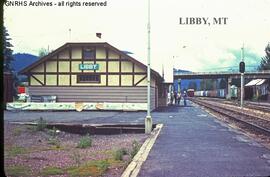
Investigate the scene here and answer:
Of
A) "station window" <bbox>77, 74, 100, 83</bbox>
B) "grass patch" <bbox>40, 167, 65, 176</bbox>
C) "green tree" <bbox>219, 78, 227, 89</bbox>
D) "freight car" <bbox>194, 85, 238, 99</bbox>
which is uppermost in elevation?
"green tree" <bbox>219, 78, 227, 89</bbox>

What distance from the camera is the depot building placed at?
3841 centimetres

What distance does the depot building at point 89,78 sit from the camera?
3841 centimetres

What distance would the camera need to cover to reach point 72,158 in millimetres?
10953

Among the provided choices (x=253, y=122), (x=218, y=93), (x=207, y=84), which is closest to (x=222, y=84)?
(x=218, y=93)

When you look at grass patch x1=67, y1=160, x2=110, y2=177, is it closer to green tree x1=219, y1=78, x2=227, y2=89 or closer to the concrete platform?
the concrete platform

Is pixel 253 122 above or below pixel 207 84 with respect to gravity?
below

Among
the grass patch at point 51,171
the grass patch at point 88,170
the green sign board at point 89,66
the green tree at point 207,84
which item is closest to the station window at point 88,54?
the green sign board at point 89,66

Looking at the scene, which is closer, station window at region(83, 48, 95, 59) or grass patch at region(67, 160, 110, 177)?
grass patch at region(67, 160, 110, 177)

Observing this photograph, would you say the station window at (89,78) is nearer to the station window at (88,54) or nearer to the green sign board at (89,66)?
the green sign board at (89,66)

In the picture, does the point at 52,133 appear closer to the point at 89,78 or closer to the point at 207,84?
the point at 89,78

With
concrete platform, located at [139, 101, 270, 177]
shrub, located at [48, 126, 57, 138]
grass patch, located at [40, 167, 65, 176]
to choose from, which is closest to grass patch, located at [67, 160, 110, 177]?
grass patch, located at [40, 167, 65, 176]

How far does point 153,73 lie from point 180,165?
30844mm

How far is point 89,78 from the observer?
127 feet

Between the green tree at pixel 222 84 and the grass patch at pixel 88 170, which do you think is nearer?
the grass patch at pixel 88 170
